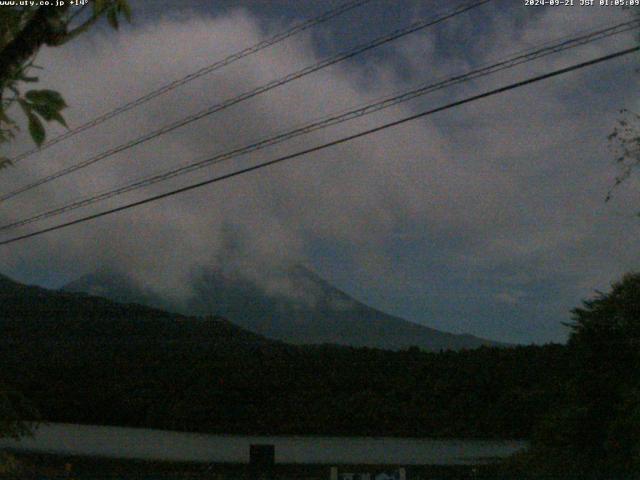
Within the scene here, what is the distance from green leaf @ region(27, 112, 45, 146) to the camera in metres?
4.75

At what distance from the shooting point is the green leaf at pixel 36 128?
4755mm

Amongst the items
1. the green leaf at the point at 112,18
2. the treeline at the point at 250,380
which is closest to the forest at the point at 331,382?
the treeline at the point at 250,380

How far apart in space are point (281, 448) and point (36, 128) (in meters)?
17.9

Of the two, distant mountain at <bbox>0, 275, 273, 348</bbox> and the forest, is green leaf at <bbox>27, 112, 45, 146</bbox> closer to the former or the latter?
the forest

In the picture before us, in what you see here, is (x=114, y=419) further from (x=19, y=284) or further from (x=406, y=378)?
(x=19, y=284)

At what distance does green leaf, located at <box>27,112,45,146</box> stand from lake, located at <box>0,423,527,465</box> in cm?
1379

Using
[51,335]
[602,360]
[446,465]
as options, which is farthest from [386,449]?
[51,335]

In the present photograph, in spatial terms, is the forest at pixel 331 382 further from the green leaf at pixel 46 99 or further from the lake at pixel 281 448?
the green leaf at pixel 46 99

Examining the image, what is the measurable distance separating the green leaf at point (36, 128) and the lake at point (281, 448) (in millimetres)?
13787

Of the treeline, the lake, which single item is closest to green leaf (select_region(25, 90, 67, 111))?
the treeline

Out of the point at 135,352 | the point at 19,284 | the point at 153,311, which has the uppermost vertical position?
the point at 19,284

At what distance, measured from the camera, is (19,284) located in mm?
42875

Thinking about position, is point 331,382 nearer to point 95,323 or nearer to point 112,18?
point 95,323

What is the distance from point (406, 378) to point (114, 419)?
11591 mm
